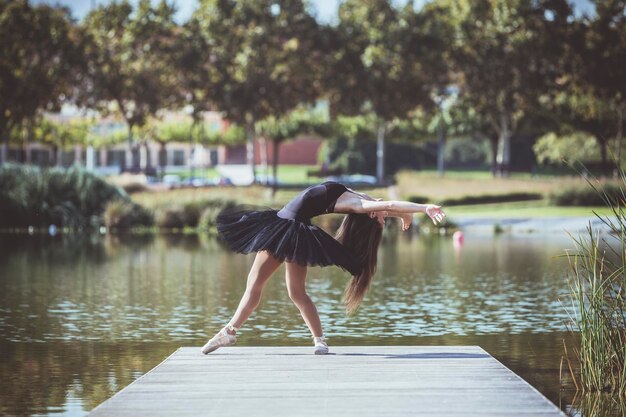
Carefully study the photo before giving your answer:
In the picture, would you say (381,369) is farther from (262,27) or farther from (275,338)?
(262,27)

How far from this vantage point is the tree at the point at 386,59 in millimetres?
61250

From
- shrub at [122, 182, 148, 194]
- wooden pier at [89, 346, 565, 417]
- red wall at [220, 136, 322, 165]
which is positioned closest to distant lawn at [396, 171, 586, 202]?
shrub at [122, 182, 148, 194]

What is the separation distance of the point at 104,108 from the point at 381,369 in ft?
188

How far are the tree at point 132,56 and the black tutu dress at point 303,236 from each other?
168ft

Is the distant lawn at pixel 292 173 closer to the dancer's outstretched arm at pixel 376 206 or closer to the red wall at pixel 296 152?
the red wall at pixel 296 152

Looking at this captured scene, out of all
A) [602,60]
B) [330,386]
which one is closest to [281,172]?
[602,60]

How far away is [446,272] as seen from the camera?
24.8m

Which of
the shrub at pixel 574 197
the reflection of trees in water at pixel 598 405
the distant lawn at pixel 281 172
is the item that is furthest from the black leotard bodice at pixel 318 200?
the distant lawn at pixel 281 172

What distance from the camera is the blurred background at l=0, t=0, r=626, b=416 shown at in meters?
14.8

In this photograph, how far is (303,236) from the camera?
424 inches

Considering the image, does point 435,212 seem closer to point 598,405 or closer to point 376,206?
point 376,206

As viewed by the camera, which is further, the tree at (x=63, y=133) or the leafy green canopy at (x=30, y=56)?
the tree at (x=63, y=133)

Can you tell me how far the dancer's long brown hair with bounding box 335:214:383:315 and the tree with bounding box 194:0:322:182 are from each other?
48990 millimetres

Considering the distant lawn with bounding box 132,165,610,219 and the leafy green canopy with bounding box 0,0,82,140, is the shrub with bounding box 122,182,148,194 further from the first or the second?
the leafy green canopy with bounding box 0,0,82,140
